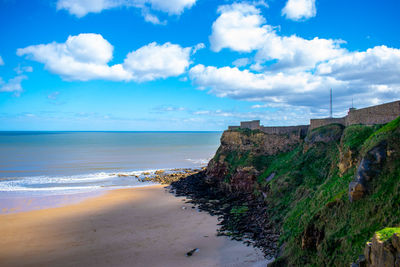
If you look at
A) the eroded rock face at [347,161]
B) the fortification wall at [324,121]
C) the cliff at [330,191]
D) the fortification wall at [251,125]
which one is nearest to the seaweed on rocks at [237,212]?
the cliff at [330,191]

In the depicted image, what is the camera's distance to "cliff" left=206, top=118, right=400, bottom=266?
10.1m

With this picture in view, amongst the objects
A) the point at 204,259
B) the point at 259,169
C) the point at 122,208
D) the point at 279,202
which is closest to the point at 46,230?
the point at 122,208

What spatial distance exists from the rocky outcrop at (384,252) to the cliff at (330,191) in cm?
200

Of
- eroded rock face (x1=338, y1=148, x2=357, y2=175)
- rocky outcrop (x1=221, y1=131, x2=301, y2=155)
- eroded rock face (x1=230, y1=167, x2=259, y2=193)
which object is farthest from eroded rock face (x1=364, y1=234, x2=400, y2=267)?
rocky outcrop (x1=221, y1=131, x2=301, y2=155)

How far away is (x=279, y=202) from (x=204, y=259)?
31.3ft

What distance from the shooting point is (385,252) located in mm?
6887

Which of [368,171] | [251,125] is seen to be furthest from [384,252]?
[251,125]

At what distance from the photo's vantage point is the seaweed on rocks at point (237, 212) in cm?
1834

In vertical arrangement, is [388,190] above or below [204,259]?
above

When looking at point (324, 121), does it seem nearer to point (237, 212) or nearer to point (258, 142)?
point (258, 142)

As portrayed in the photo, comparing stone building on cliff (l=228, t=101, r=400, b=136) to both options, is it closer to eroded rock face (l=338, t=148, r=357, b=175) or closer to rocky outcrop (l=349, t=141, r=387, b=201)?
eroded rock face (l=338, t=148, r=357, b=175)

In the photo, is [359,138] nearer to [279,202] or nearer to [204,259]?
[279,202]

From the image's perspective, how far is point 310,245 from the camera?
12.4 meters

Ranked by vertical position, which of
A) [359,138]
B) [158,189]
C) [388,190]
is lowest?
[158,189]
